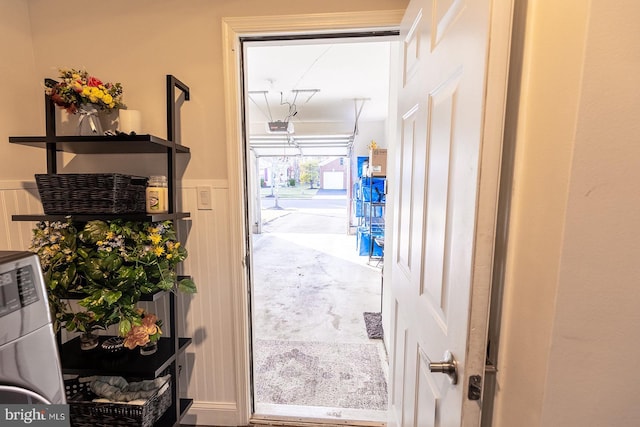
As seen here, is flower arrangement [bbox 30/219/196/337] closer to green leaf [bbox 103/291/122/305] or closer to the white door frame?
green leaf [bbox 103/291/122/305]

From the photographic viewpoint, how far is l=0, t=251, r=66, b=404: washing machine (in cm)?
63

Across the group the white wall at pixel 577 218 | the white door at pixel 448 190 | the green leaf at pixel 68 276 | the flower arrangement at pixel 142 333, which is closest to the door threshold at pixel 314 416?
the white door at pixel 448 190

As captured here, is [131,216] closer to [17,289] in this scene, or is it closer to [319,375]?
[17,289]

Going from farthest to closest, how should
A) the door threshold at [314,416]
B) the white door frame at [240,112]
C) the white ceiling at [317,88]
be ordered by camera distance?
1. the white ceiling at [317,88]
2. the door threshold at [314,416]
3. the white door frame at [240,112]

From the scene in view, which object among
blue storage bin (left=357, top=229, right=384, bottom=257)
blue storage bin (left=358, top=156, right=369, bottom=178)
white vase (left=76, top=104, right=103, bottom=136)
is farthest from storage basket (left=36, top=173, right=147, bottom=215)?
blue storage bin (left=358, top=156, right=369, bottom=178)

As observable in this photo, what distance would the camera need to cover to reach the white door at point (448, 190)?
21.4 inches

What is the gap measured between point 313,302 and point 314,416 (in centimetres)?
173

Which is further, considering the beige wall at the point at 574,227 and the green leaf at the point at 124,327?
the green leaf at the point at 124,327

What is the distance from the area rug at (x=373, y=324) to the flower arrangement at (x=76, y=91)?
8.28 ft

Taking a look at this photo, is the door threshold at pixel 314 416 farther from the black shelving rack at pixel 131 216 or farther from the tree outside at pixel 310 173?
the tree outside at pixel 310 173

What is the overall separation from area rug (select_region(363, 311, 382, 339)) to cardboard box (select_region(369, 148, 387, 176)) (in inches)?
92.1

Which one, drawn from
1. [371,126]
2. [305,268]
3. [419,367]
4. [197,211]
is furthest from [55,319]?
[371,126]

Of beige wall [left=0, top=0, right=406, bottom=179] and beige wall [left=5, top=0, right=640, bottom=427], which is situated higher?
beige wall [left=0, top=0, right=406, bottom=179]

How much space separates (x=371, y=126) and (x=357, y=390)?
224 inches
